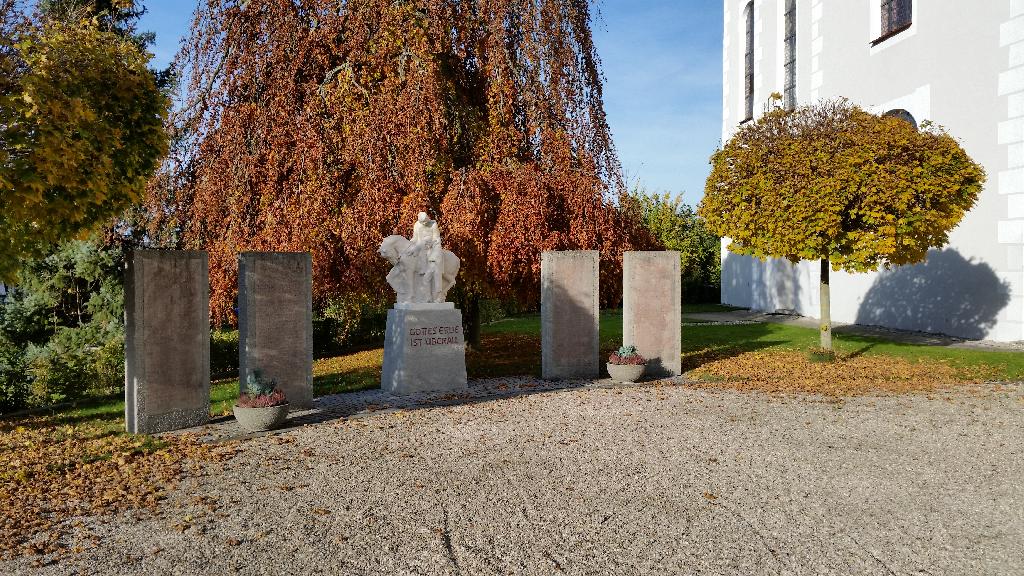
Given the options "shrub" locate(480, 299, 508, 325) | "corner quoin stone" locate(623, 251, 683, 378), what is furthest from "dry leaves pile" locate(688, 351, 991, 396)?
"shrub" locate(480, 299, 508, 325)

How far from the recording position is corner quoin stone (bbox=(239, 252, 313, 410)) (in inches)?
303

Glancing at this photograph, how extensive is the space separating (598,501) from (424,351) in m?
4.98

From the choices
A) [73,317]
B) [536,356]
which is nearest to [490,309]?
[536,356]

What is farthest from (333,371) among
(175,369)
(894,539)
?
(894,539)

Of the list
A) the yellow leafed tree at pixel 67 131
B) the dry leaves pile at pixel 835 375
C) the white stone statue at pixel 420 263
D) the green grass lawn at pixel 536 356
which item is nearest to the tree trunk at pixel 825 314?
the dry leaves pile at pixel 835 375

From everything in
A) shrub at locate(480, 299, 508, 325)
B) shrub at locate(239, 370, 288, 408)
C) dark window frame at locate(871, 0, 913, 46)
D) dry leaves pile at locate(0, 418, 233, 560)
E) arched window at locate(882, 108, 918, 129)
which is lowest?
dry leaves pile at locate(0, 418, 233, 560)

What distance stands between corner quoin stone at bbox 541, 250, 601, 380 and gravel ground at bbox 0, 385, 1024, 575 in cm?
290

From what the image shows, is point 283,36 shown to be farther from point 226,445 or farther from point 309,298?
point 226,445

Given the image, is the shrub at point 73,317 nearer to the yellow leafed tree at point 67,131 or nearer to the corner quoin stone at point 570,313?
the yellow leafed tree at point 67,131

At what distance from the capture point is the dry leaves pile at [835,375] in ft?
31.0

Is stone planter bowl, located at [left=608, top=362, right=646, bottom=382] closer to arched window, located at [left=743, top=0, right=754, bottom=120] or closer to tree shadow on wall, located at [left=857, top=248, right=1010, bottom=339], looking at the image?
tree shadow on wall, located at [left=857, top=248, right=1010, bottom=339]

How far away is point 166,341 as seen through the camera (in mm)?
7039

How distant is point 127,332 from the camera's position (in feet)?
22.6

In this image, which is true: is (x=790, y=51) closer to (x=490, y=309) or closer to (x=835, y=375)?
(x=490, y=309)
